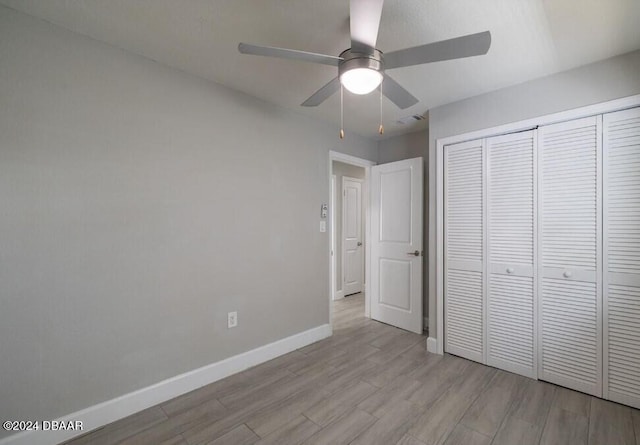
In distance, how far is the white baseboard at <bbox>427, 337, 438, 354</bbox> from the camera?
291 centimetres

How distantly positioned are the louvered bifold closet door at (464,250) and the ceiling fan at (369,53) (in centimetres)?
147

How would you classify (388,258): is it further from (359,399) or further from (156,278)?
(156,278)

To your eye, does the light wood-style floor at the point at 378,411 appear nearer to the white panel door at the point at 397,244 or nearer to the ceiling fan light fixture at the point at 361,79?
the white panel door at the point at 397,244

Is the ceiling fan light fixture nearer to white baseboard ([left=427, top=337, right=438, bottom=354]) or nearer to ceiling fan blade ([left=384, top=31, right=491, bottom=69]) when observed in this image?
ceiling fan blade ([left=384, top=31, right=491, bottom=69])

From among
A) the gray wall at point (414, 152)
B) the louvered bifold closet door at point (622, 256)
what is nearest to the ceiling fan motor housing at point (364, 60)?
the louvered bifold closet door at point (622, 256)

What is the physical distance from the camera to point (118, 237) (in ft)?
6.30

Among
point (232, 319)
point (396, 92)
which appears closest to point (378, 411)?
point (232, 319)

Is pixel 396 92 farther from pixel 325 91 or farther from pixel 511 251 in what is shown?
pixel 511 251

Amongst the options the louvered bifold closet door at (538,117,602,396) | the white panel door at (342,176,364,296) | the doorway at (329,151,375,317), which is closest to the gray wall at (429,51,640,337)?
the louvered bifold closet door at (538,117,602,396)

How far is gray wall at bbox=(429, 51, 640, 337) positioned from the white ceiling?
10 centimetres

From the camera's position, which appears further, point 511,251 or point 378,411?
point 511,251

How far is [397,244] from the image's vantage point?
362 centimetres

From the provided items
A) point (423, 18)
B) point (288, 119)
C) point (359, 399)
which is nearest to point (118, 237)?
point (288, 119)

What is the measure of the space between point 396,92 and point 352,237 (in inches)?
144
